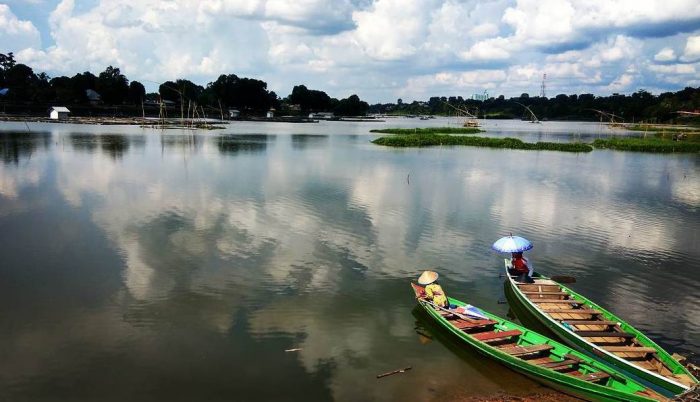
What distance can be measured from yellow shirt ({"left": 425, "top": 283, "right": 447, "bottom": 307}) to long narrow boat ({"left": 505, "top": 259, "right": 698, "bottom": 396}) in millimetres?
2463

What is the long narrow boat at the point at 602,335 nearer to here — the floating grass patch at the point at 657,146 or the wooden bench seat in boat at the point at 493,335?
the wooden bench seat in boat at the point at 493,335

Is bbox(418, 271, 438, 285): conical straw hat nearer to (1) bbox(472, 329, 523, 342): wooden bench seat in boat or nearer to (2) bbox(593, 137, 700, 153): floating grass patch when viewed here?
(1) bbox(472, 329, 523, 342): wooden bench seat in boat

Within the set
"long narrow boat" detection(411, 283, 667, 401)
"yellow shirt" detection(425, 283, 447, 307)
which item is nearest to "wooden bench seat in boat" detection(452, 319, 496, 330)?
"long narrow boat" detection(411, 283, 667, 401)

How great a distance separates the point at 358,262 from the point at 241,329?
6554mm

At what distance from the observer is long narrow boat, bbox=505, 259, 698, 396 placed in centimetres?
1014

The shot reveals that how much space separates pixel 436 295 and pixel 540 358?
135 inches

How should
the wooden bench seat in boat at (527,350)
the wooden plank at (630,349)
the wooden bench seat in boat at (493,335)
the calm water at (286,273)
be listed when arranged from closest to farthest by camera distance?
the wooden plank at (630,349)
the wooden bench seat in boat at (527,350)
the calm water at (286,273)
the wooden bench seat in boat at (493,335)

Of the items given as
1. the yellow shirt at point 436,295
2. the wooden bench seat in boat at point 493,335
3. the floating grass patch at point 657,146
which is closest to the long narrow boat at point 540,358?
the wooden bench seat in boat at point 493,335

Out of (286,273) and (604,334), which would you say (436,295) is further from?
(286,273)

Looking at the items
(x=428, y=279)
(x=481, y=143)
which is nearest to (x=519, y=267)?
(x=428, y=279)

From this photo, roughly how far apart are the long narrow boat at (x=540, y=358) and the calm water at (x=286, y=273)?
526mm

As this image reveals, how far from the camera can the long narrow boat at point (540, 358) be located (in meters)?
9.96

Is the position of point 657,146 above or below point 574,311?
above

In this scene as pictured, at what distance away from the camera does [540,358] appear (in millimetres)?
11344
